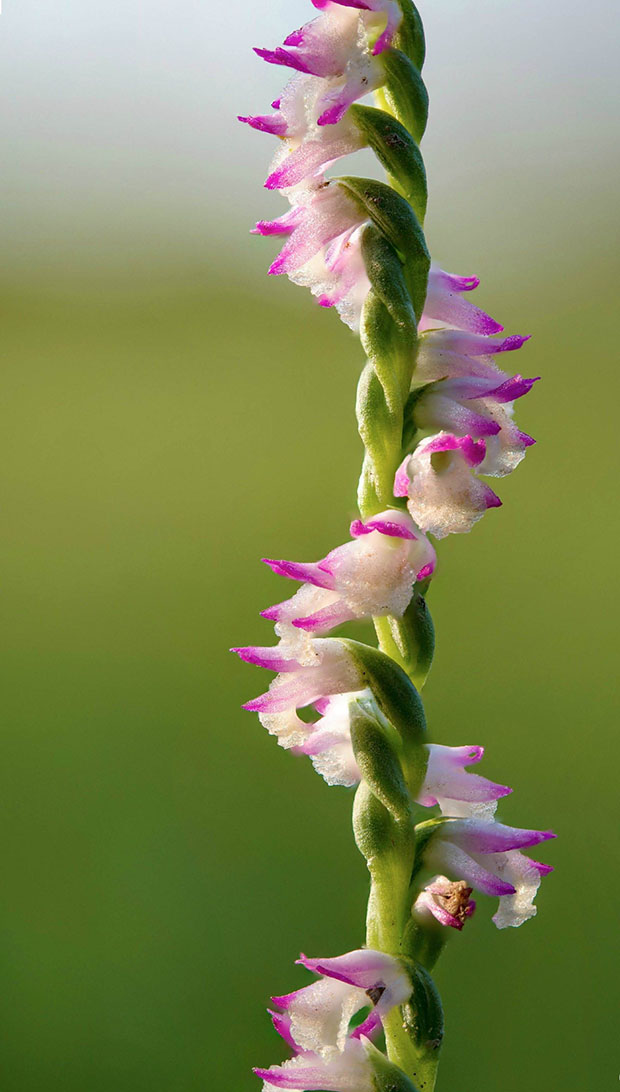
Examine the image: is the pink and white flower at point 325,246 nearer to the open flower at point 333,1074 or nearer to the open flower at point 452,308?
the open flower at point 452,308

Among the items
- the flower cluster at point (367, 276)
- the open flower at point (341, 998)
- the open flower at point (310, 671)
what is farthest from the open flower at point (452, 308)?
the open flower at point (341, 998)

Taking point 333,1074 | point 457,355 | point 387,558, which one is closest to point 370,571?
point 387,558

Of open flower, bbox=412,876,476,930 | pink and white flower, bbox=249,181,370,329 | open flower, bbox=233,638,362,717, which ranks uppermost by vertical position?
pink and white flower, bbox=249,181,370,329

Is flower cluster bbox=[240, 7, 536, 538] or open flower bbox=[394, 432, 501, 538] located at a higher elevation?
flower cluster bbox=[240, 7, 536, 538]

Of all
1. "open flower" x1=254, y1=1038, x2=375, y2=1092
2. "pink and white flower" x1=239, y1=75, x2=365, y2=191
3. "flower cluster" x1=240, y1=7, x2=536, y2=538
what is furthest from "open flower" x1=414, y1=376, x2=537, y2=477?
"open flower" x1=254, y1=1038, x2=375, y2=1092

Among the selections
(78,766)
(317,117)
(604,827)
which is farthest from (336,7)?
(78,766)

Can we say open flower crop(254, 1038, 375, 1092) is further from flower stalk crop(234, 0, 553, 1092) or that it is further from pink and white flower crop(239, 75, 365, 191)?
pink and white flower crop(239, 75, 365, 191)

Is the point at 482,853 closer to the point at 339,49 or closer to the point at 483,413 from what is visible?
the point at 483,413

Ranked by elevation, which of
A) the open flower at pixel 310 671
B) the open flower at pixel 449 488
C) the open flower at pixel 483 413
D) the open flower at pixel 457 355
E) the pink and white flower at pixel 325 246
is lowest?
the open flower at pixel 310 671
